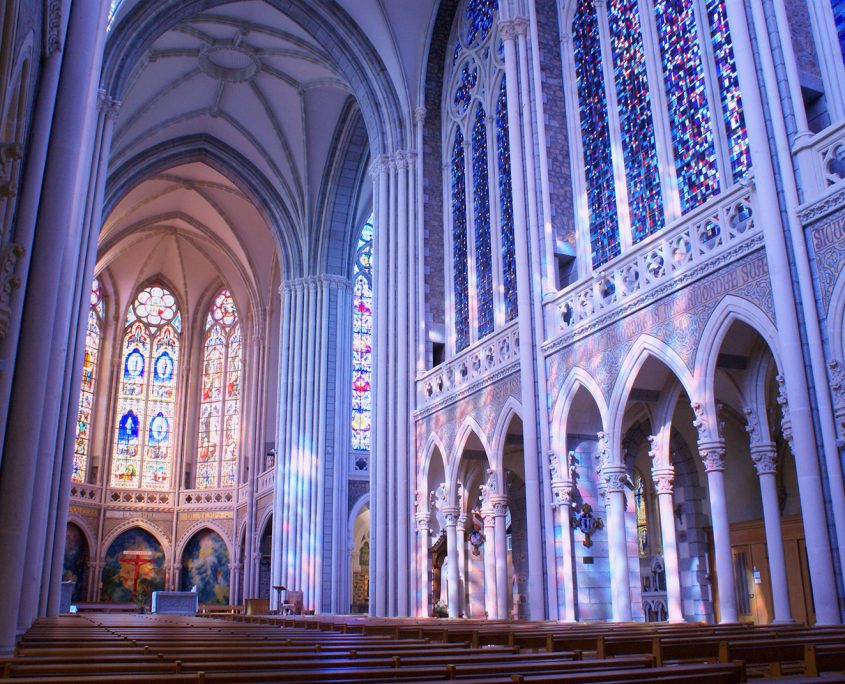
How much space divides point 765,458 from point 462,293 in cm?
950

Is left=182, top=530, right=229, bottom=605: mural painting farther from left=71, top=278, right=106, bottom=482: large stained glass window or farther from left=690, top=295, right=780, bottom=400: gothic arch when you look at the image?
left=690, top=295, right=780, bottom=400: gothic arch

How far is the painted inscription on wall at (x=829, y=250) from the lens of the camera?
29.9 feet

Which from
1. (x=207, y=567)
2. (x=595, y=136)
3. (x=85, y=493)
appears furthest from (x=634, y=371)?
(x=85, y=493)

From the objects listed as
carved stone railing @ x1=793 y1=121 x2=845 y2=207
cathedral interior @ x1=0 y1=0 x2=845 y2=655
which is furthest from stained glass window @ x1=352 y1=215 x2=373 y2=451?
carved stone railing @ x1=793 y1=121 x2=845 y2=207

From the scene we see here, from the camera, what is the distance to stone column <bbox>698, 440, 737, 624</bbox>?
10461 mm

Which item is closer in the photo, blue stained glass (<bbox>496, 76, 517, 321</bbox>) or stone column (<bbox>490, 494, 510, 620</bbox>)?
stone column (<bbox>490, 494, 510, 620</bbox>)

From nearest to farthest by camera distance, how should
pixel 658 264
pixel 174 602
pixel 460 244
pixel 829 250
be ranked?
pixel 829 250, pixel 658 264, pixel 460 244, pixel 174 602

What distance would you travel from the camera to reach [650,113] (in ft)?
44.8

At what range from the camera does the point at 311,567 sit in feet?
86.4

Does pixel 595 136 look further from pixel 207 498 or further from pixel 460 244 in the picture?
pixel 207 498

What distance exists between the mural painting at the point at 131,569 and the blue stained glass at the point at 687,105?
28.1 meters

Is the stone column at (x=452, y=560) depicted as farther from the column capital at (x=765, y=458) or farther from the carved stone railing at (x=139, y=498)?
the carved stone railing at (x=139, y=498)

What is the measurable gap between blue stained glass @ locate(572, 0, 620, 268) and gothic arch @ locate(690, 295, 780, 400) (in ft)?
11.8

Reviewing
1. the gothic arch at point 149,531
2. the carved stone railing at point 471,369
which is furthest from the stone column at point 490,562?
the gothic arch at point 149,531
